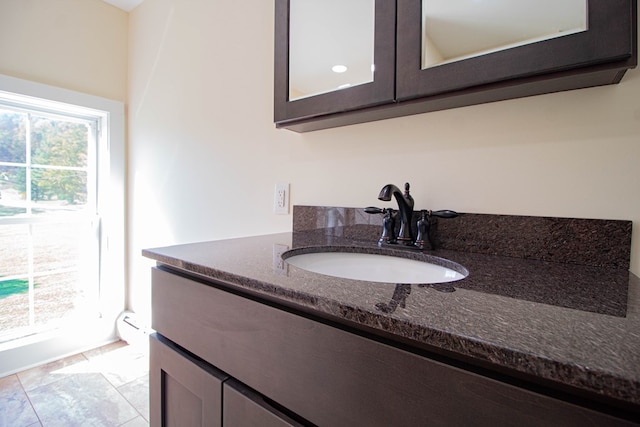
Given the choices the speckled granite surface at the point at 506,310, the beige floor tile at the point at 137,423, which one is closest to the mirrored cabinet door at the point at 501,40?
the speckled granite surface at the point at 506,310

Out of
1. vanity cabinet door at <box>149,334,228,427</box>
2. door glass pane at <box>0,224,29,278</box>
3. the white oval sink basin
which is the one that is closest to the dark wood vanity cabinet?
vanity cabinet door at <box>149,334,228,427</box>

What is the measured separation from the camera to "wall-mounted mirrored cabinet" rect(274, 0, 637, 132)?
0.62 meters

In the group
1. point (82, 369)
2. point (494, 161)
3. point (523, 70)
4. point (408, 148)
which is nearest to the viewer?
point (523, 70)

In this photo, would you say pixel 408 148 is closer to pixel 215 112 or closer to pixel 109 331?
pixel 215 112

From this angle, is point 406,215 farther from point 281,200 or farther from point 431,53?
point 281,200

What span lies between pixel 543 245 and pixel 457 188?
10.0 inches

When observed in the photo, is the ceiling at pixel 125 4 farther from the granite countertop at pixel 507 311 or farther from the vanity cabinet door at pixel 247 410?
the vanity cabinet door at pixel 247 410

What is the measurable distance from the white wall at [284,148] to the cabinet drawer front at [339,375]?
1.95 feet

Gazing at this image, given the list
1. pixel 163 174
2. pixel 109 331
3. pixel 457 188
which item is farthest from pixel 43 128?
pixel 457 188

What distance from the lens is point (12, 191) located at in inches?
71.0

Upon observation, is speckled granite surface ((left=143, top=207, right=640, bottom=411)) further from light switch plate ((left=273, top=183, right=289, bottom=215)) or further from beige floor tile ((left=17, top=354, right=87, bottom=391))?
beige floor tile ((left=17, top=354, right=87, bottom=391))

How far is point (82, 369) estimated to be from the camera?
1.84 meters

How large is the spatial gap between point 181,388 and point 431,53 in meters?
1.06

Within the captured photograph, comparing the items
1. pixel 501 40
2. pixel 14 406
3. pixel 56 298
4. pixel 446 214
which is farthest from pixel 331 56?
pixel 56 298
